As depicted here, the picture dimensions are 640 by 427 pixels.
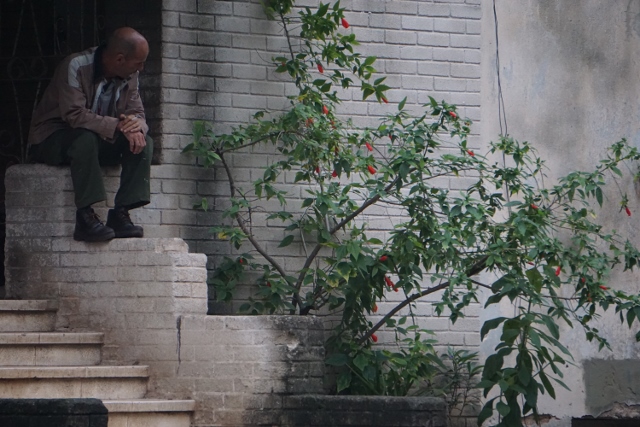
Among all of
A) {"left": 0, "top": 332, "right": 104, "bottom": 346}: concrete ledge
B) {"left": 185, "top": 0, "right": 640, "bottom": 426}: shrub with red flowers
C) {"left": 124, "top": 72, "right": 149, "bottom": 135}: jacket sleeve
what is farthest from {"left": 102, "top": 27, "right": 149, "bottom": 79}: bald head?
{"left": 0, "top": 332, "right": 104, "bottom": 346}: concrete ledge

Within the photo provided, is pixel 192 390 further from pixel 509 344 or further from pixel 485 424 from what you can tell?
pixel 485 424

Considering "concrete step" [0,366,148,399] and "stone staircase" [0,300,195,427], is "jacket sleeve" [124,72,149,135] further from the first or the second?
"concrete step" [0,366,148,399]

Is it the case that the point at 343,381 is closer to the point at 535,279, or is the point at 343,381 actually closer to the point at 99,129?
the point at 535,279

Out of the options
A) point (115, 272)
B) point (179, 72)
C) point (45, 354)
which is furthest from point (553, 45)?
point (45, 354)

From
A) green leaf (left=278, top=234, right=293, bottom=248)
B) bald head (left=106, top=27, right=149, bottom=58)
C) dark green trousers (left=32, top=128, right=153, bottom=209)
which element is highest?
bald head (left=106, top=27, right=149, bottom=58)

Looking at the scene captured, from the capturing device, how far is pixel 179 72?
7492 mm

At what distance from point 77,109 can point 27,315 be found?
120cm

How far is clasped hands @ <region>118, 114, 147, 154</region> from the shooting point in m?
6.74

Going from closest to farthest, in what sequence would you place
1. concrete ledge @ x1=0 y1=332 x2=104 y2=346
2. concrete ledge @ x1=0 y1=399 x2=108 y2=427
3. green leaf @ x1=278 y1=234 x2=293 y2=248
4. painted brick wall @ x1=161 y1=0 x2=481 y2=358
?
1. concrete ledge @ x1=0 y1=399 x2=108 y2=427
2. concrete ledge @ x1=0 y1=332 x2=104 y2=346
3. green leaf @ x1=278 y1=234 x2=293 y2=248
4. painted brick wall @ x1=161 y1=0 x2=481 y2=358

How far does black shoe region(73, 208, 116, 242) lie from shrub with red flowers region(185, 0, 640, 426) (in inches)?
31.1

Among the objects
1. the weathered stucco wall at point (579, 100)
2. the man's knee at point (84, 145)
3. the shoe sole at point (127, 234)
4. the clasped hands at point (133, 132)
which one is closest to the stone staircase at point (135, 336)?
the shoe sole at point (127, 234)

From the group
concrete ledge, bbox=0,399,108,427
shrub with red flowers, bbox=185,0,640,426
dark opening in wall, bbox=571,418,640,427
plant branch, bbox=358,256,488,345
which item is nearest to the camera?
concrete ledge, bbox=0,399,108,427

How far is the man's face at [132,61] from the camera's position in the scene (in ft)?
22.4

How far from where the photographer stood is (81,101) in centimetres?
680
